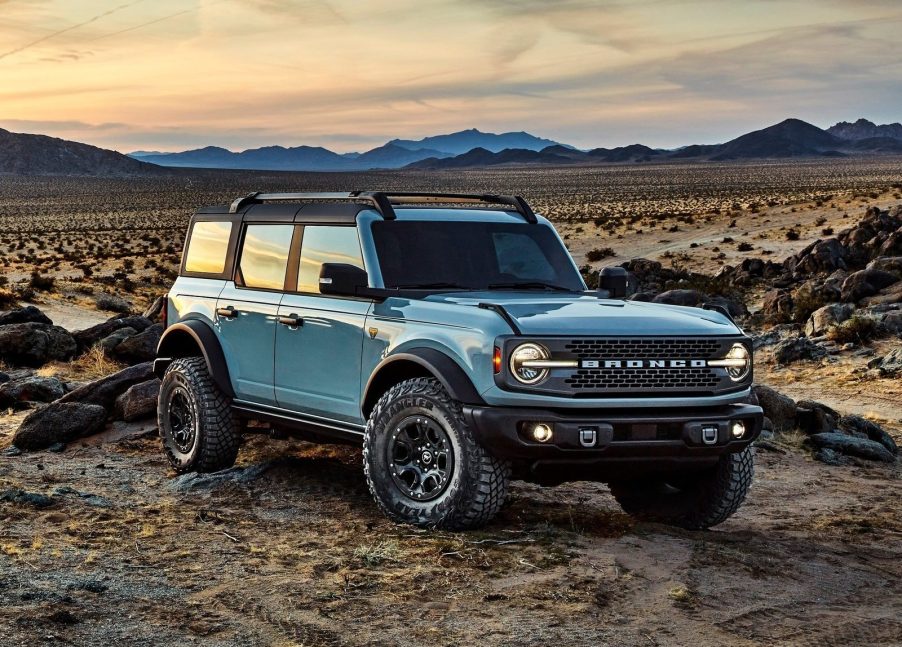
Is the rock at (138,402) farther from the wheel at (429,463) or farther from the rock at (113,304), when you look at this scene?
the rock at (113,304)

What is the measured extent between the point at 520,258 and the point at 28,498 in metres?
3.87

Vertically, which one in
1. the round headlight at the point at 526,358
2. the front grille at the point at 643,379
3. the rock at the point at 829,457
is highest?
the round headlight at the point at 526,358

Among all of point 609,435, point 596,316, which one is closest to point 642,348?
point 596,316

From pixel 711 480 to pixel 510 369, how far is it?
1.90 meters

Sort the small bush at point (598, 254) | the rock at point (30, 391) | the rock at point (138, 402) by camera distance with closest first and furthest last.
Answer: the rock at point (138, 402)
the rock at point (30, 391)
the small bush at point (598, 254)

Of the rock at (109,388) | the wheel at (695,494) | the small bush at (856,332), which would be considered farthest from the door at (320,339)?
the small bush at (856,332)

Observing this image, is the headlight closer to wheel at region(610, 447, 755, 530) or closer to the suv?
the suv

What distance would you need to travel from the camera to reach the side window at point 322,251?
815 cm

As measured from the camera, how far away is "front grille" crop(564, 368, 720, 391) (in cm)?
677

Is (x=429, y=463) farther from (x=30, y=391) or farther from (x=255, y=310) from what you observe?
(x=30, y=391)

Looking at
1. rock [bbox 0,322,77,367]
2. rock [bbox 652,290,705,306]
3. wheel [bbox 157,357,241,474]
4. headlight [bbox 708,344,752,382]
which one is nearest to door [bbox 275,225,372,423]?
wheel [bbox 157,357,241,474]

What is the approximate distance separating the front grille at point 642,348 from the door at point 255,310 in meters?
2.73

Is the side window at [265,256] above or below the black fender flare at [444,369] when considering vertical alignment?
above

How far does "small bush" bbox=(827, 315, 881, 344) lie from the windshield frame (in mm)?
13994
